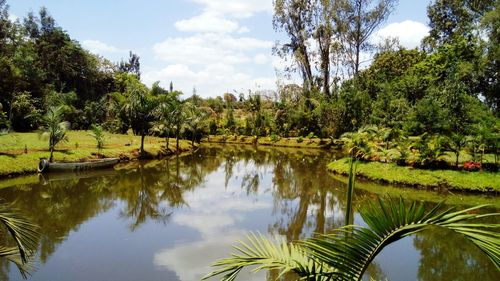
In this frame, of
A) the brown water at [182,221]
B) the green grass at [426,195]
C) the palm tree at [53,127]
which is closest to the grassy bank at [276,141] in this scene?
the brown water at [182,221]

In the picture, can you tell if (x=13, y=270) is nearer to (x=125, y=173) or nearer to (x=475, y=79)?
(x=125, y=173)

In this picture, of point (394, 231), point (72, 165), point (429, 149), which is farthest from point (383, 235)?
point (72, 165)

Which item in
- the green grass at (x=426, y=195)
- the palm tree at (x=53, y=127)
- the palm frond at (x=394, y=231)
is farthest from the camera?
the palm tree at (x=53, y=127)

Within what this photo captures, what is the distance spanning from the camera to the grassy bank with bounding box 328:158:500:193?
14.8 metres

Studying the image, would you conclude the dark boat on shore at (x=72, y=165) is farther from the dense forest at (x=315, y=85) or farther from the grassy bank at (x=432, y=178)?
the grassy bank at (x=432, y=178)

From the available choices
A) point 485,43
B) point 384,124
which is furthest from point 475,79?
point 384,124

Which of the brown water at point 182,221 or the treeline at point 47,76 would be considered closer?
the brown water at point 182,221

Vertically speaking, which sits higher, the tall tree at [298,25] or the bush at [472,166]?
the tall tree at [298,25]

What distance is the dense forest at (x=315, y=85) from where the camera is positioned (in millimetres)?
23359

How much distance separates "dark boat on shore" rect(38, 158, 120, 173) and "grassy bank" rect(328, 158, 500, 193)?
1243cm

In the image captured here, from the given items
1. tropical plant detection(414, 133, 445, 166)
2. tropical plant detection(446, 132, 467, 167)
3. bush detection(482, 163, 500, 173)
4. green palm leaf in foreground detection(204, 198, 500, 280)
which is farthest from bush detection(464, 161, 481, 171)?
green palm leaf in foreground detection(204, 198, 500, 280)

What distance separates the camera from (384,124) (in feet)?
94.3

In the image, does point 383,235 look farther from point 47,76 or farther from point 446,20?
point 446,20

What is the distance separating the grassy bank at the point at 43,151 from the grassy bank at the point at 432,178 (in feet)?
43.1
